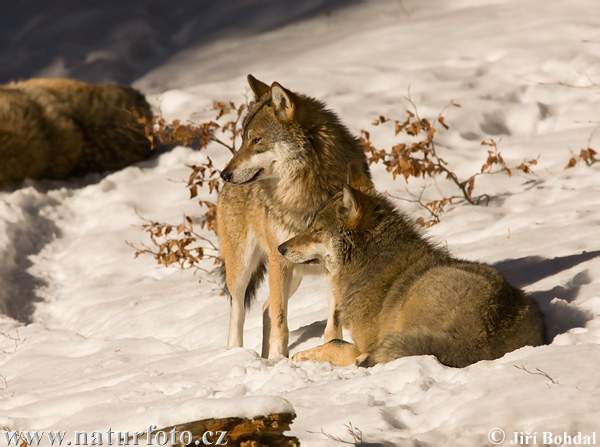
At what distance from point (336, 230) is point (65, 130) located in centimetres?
656

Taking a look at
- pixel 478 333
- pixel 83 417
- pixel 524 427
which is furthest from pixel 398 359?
pixel 83 417

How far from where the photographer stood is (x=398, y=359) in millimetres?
3545

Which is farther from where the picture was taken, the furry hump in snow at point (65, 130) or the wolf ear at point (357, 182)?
the furry hump in snow at point (65, 130)

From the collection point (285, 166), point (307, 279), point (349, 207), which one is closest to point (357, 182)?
point (349, 207)

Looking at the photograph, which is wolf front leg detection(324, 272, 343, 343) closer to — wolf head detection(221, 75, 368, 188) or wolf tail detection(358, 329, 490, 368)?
wolf head detection(221, 75, 368, 188)

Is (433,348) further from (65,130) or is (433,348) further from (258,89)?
(65,130)

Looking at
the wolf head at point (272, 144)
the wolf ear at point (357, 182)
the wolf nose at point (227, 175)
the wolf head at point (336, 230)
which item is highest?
the wolf head at point (272, 144)

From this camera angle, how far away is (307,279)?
22.8ft

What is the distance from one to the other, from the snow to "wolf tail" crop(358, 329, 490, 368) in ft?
0.40

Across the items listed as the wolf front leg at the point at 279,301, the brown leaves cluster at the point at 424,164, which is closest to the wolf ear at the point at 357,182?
the wolf front leg at the point at 279,301

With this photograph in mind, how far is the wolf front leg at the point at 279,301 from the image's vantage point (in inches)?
199

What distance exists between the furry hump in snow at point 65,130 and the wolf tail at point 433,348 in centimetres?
629

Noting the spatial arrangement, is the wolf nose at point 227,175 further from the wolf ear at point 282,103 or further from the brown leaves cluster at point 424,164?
the brown leaves cluster at point 424,164

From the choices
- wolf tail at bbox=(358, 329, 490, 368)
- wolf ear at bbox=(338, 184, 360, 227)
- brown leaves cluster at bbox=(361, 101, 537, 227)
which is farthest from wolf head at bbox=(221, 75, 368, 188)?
brown leaves cluster at bbox=(361, 101, 537, 227)
